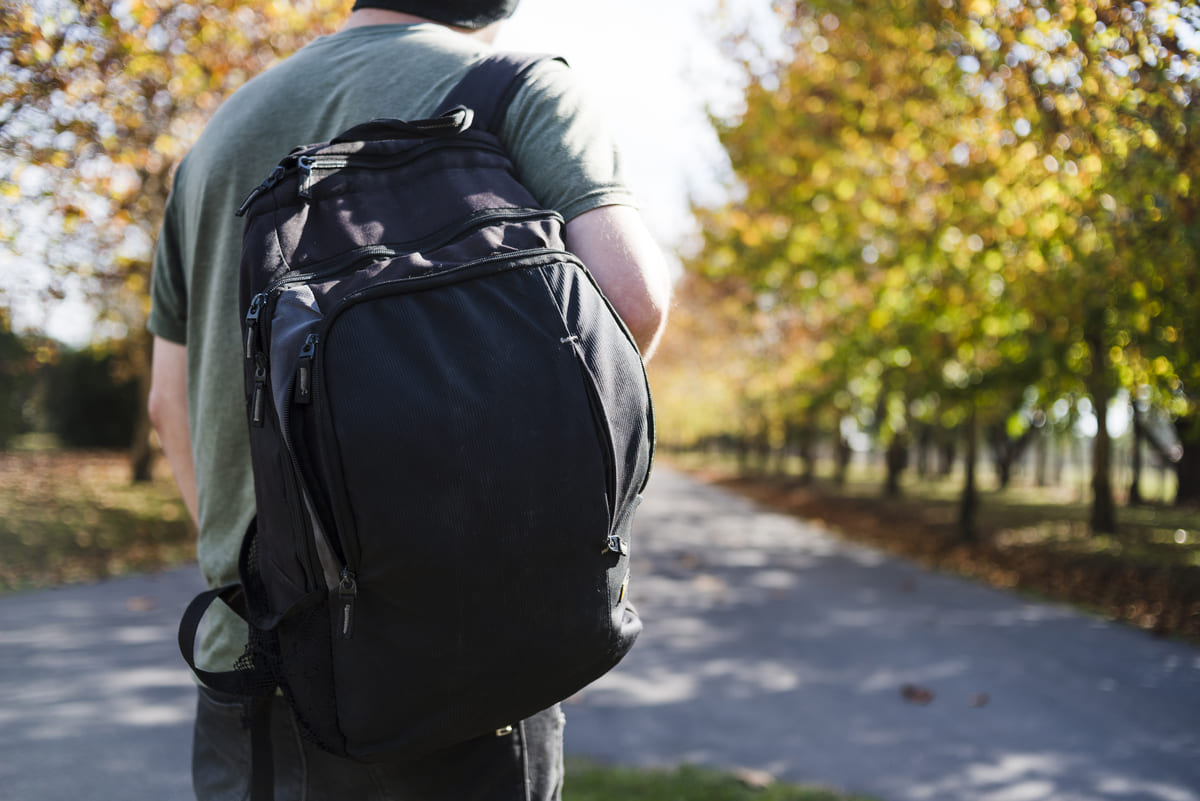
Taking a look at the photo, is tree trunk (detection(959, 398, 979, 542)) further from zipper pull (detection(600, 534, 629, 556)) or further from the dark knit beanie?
zipper pull (detection(600, 534, 629, 556))

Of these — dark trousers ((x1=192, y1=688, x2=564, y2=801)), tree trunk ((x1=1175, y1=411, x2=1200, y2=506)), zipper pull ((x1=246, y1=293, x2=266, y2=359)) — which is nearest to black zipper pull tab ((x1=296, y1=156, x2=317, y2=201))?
zipper pull ((x1=246, y1=293, x2=266, y2=359))

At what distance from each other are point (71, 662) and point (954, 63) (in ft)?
27.6

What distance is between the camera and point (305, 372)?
109 centimetres

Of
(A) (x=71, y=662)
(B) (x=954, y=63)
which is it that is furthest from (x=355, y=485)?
(B) (x=954, y=63)

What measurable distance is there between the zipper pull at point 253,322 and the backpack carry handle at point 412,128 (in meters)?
0.27

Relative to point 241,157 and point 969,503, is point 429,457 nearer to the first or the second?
point 241,157

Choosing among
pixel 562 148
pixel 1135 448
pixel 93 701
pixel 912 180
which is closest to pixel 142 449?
pixel 93 701

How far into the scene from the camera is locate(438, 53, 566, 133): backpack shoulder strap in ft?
4.43

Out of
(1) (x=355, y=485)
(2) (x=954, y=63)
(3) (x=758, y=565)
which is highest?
(2) (x=954, y=63)

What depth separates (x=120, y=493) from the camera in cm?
1543

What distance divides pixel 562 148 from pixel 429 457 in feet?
1.76

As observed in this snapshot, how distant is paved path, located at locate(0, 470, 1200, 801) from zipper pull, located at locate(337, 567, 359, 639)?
3.60m

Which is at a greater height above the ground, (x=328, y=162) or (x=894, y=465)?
(x=328, y=162)

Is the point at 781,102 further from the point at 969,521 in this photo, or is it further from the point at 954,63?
the point at 969,521
